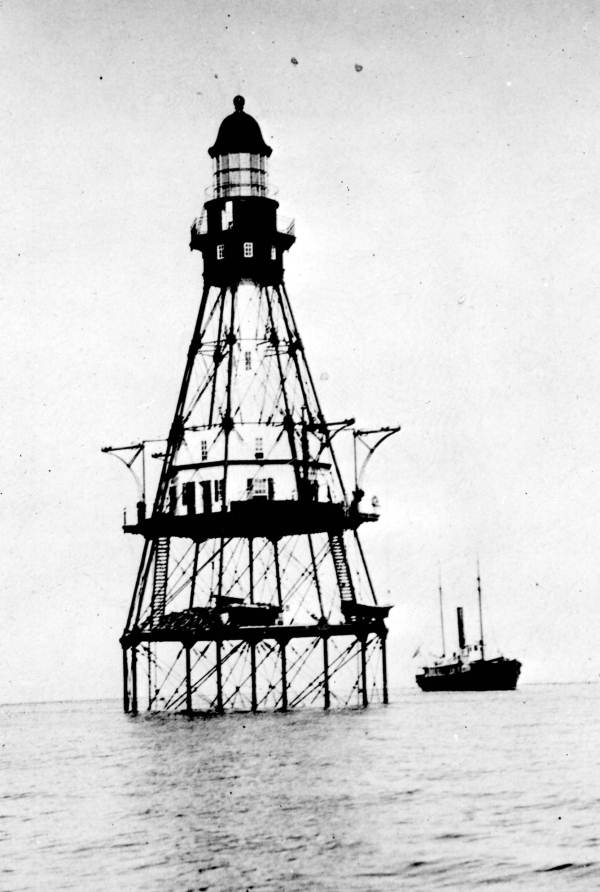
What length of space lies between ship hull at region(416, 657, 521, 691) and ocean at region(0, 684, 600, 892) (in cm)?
8766

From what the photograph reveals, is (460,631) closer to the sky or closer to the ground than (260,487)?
closer to the ground

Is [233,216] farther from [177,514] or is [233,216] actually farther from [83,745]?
[83,745]

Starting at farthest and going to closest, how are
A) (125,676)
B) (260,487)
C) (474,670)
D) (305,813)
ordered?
(474,670) < (125,676) < (260,487) < (305,813)

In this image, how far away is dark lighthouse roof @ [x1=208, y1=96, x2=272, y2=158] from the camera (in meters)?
84.1

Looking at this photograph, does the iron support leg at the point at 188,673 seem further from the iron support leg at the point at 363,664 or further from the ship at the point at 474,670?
the ship at the point at 474,670

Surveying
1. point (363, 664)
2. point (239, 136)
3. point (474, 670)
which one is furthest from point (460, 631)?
point (239, 136)

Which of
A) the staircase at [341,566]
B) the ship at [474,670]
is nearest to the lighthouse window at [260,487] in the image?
the staircase at [341,566]

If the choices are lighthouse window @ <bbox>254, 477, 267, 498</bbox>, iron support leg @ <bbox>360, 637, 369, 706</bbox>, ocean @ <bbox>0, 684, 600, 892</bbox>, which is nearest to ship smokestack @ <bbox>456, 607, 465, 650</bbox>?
iron support leg @ <bbox>360, 637, 369, 706</bbox>

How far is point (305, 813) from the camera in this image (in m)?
34.9

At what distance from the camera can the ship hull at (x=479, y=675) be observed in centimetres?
15325

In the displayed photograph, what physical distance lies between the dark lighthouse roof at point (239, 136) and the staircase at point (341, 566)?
859 inches

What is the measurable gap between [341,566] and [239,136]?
24052 millimetres

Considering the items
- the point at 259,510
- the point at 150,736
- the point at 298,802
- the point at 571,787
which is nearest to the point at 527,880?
the point at 298,802

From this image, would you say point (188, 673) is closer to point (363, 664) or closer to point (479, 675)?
point (363, 664)
